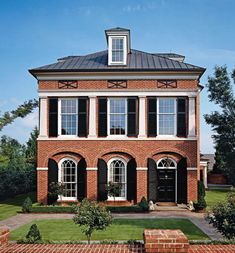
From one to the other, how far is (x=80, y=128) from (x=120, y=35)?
7582 mm

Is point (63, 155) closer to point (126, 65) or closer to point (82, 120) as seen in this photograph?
point (82, 120)

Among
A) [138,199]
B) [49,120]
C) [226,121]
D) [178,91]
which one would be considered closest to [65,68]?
[49,120]

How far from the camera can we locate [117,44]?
85.6ft

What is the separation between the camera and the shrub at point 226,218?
1087cm

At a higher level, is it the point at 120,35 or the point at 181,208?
the point at 120,35

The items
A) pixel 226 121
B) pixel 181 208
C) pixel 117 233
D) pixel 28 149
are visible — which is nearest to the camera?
pixel 117 233

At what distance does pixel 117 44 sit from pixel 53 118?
7.29 meters

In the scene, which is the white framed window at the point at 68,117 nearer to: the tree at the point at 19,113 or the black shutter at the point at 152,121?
the black shutter at the point at 152,121

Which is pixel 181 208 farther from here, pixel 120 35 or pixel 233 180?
pixel 120 35

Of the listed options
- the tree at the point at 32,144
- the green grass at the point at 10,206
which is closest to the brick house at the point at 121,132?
the green grass at the point at 10,206

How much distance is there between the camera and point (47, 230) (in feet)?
55.0

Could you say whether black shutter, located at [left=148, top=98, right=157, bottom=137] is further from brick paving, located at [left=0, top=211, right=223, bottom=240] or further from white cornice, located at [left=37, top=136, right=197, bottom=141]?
brick paving, located at [left=0, top=211, right=223, bottom=240]

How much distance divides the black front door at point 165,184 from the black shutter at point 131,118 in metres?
3.34

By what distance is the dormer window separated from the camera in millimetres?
25922
